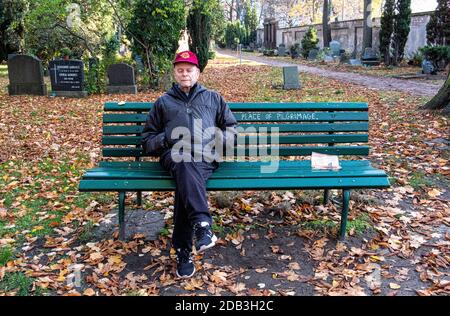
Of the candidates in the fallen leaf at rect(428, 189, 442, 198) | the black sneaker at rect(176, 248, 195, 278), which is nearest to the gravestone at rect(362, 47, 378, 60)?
the fallen leaf at rect(428, 189, 442, 198)

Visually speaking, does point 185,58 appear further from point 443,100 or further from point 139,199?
point 443,100

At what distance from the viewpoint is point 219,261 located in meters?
3.55

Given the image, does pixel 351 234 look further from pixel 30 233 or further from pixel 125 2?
pixel 125 2

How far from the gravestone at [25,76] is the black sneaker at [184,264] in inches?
443

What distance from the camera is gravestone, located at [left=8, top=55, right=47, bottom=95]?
12.9m

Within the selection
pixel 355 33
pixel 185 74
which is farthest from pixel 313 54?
pixel 185 74

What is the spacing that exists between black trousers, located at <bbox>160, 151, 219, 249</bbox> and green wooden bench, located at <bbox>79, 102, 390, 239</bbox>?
6.0 inches

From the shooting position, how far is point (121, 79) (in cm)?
1349

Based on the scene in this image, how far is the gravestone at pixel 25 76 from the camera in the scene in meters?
12.9

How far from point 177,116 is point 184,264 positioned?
117 cm
